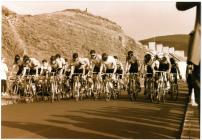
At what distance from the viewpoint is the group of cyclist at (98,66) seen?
1948 centimetres

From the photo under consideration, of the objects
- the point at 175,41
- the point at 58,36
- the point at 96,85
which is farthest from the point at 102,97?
the point at 175,41

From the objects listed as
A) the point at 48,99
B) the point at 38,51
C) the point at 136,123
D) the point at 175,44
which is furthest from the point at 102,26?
the point at 136,123

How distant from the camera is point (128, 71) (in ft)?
66.3

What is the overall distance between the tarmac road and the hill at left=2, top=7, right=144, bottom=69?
46.4 m

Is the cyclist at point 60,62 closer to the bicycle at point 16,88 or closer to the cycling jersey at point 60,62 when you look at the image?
the cycling jersey at point 60,62

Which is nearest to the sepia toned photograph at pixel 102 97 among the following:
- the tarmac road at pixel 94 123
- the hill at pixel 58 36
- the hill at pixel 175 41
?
the tarmac road at pixel 94 123

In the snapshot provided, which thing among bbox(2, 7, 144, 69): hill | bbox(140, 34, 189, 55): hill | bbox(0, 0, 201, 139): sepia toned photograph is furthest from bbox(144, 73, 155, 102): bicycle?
bbox(140, 34, 189, 55): hill

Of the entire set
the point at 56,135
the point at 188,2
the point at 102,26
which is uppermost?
the point at 102,26

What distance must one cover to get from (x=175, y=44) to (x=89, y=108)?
13624 centimetres

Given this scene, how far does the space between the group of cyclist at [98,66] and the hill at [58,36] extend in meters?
40.7

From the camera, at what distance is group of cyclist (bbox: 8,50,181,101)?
19.5 metres

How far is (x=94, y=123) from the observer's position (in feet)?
39.2

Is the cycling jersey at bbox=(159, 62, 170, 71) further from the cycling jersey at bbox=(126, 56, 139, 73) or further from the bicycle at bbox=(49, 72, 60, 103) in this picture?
the bicycle at bbox=(49, 72, 60, 103)

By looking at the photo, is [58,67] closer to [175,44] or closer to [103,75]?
[103,75]
